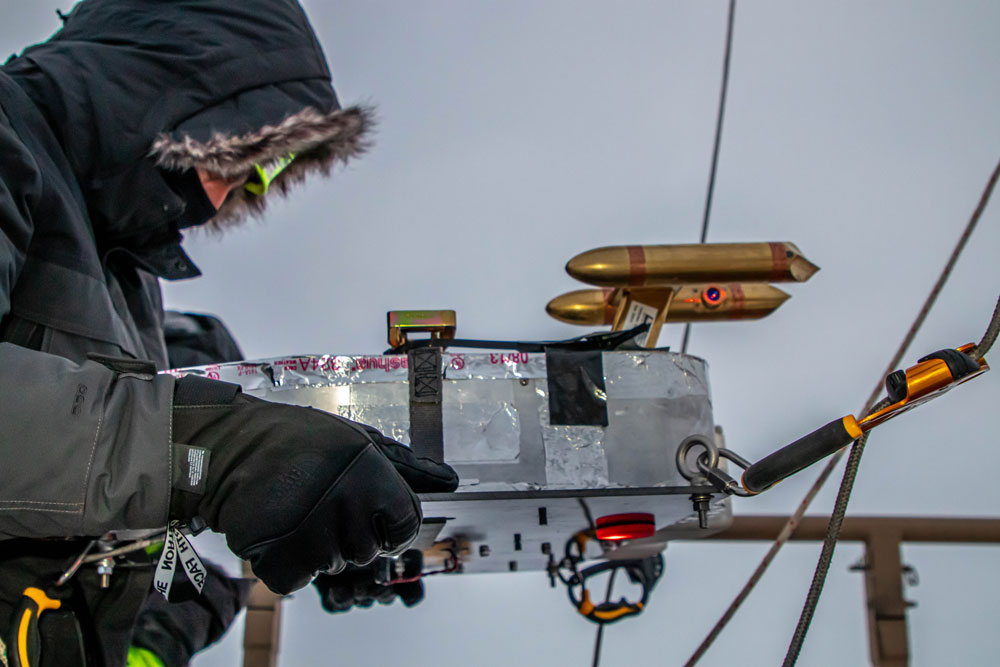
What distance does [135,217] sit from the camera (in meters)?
1.26

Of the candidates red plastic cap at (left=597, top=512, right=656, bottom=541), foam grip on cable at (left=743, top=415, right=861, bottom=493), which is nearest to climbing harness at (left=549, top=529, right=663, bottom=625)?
red plastic cap at (left=597, top=512, right=656, bottom=541)

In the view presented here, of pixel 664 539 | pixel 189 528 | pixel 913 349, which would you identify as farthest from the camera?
pixel 913 349

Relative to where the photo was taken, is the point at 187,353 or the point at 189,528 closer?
the point at 189,528

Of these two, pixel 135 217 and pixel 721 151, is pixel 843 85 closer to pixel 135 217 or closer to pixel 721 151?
pixel 721 151

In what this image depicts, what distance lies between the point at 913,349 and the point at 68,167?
1831 millimetres

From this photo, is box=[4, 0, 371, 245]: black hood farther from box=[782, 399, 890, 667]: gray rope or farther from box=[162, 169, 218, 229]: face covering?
box=[782, 399, 890, 667]: gray rope

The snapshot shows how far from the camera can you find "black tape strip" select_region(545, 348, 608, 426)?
36.6 inches

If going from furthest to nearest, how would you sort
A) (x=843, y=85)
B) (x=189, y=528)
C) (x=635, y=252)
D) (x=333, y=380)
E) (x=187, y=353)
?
(x=843, y=85), (x=187, y=353), (x=635, y=252), (x=333, y=380), (x=189, y=528)

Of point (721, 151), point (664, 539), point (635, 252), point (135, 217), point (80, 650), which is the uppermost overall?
point (721, 151)

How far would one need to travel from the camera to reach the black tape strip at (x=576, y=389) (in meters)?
0.93

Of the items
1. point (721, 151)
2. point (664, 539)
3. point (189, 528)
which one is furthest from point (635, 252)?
point (721, 151)

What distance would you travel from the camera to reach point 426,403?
92cm

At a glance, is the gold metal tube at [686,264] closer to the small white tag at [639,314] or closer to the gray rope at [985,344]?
the small white tag at [639,314]

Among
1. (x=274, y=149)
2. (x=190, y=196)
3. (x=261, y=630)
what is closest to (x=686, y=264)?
(x=274, y=149)
